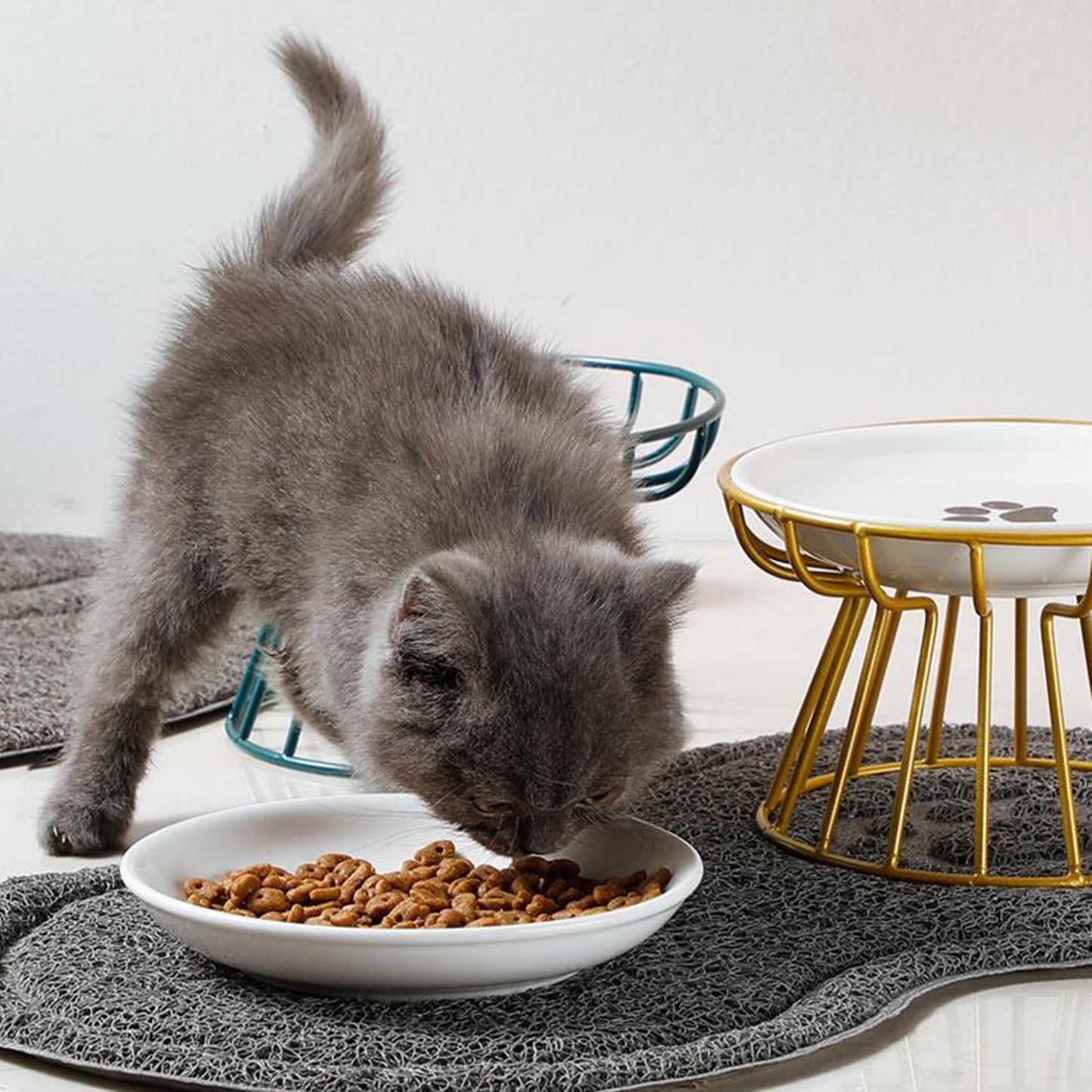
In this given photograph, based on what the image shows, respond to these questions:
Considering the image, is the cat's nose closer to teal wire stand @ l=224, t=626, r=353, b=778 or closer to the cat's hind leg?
the cat's hind leg

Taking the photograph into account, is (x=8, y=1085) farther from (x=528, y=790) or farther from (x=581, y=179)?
(x=581, y=179)

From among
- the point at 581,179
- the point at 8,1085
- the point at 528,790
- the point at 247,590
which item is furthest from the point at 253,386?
the point at 581,179

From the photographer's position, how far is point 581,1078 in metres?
1.42

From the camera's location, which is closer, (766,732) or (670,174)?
(766,732)

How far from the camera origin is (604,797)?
1579 millimetres

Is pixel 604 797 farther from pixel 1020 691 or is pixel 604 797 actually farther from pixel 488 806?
pixel 1020 691

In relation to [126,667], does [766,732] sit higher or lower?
lower

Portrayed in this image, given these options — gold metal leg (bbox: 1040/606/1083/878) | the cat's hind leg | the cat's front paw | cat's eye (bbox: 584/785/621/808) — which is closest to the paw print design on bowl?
gold metal leg (bbox: 1040/606/1083/878)

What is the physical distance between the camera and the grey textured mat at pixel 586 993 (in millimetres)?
1446

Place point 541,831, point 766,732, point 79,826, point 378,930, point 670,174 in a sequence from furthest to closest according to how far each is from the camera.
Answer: point 670,174 < point 766,732 < point 79,826 < point 541,831 < point 378,930

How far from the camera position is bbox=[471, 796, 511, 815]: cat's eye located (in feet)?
5.07

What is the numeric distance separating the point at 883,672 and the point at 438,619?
703 mm

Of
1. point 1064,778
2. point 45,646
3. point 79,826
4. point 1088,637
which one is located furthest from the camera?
point 45,646

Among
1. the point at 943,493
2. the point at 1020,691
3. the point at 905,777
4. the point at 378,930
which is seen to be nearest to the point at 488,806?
the point at 378,930
